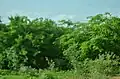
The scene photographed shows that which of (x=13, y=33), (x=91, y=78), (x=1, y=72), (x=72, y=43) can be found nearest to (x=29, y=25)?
(x=13, y=33)

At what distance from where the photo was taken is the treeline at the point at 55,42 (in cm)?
1428

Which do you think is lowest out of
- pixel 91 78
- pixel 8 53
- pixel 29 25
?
pixel 91 78

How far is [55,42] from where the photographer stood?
15.7 meters

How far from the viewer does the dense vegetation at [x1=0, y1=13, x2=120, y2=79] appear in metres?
14.2

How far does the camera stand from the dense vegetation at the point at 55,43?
14.2 meters

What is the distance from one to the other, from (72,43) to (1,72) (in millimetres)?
3614

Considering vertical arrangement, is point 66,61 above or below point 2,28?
below

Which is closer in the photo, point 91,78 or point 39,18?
point 91,78

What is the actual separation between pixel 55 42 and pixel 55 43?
0.06 m

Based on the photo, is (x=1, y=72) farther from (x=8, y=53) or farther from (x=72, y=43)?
(x=72, y=43)

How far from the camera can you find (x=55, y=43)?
15711mm

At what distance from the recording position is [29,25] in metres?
16.0

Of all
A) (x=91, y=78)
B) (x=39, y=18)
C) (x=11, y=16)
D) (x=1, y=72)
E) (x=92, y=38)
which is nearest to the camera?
(x=91, y=78)

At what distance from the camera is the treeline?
1428 cm
